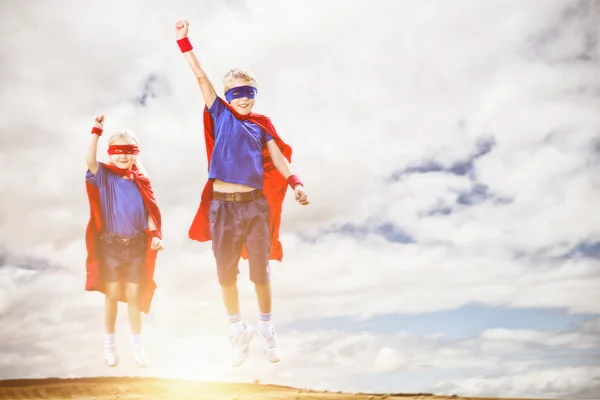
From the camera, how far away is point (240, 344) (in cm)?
518

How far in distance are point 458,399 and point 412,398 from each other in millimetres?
525

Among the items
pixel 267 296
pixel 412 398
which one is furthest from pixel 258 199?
pixel 412 398

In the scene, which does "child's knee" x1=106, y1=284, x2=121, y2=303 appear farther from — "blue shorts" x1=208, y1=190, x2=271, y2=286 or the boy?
"blue shorts" x1=208, y1=190, x2=271, y2=286

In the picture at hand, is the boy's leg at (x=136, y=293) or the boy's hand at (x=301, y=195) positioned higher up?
the boy's hand at (x=301, y=195)

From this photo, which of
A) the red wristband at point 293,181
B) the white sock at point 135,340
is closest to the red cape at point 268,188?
the red wristband at point 293,181

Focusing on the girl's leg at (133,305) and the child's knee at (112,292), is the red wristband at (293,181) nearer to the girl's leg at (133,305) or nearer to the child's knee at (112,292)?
the girl's leg at (133,305)

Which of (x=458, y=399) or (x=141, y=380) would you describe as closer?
(x=458, y=399)

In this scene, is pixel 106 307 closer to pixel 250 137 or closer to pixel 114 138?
pixel 114 138

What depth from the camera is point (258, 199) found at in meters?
5.15

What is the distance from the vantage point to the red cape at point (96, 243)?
18.6 feet

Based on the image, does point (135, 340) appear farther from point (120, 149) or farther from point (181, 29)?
point (181, 29)

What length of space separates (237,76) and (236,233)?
1.40 m

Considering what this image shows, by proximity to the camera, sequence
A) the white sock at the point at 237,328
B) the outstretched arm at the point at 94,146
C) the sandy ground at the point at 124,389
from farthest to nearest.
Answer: the sandy ground at the point at 124,389 → the outstretched arm at the point at 94,146 → the white sock at the point at 237,328

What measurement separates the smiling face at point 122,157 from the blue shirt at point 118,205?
0.14 m
